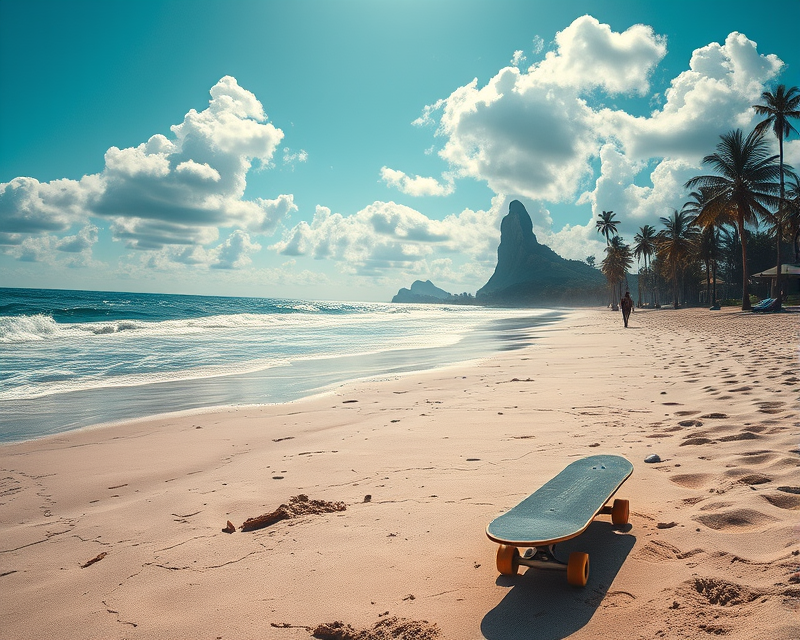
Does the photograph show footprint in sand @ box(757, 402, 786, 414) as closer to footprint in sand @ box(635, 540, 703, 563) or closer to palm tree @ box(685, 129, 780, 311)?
footprint in sand @ box(635, 540, 703, 563)

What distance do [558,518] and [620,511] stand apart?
0.61 metres

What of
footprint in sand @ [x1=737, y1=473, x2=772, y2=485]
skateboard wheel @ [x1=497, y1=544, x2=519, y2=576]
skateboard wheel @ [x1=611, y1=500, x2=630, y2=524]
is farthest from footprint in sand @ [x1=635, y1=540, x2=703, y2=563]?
footprint in sand @ [x1=737, y1=473, x2=772, y2=485]

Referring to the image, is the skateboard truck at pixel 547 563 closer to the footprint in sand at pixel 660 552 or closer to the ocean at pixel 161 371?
the footprint in sand at pixel 660 552

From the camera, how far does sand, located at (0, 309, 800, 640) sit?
7.02 feet

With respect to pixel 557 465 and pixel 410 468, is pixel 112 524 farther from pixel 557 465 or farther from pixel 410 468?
pixel 557 465

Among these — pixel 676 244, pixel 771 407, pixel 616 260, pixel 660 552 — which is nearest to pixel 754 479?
pixel 660 552

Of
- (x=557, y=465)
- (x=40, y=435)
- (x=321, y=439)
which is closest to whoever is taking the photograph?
(x=557, y=465)

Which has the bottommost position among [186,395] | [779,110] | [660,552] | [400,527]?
[186,395]

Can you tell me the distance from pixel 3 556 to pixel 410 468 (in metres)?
2.97

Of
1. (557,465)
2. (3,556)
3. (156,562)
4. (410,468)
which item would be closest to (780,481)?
(557,465)

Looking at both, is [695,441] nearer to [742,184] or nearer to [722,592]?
[722,592]

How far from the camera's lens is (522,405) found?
6.61 meters

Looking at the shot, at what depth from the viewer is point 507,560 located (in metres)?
2.33

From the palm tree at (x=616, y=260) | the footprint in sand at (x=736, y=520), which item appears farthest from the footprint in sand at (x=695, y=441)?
the palm tree at (x=616, y=260)
